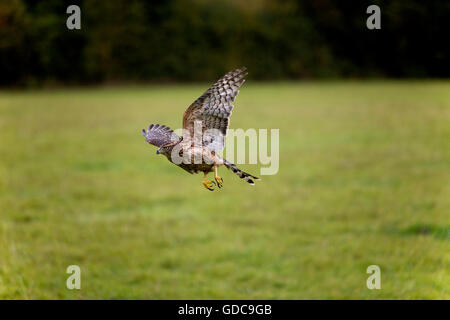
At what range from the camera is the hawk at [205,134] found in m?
1.93

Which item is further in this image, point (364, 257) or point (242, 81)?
point (364, 257)

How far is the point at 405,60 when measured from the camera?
128ft

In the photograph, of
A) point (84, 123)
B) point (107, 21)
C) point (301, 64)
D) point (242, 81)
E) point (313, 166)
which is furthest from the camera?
point (301, 64)

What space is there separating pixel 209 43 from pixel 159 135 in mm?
15938

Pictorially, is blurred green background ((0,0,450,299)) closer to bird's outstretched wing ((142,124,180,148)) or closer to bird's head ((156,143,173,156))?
bird's outstretched wing ((142,124,180,148))

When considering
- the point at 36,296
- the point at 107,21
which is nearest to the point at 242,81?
the point at 36,296

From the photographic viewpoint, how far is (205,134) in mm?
2059

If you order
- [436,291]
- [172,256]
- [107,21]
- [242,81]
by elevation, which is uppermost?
[107,21]

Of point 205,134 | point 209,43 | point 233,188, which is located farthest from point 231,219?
point 205,134

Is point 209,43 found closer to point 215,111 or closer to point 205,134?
point 215,111
